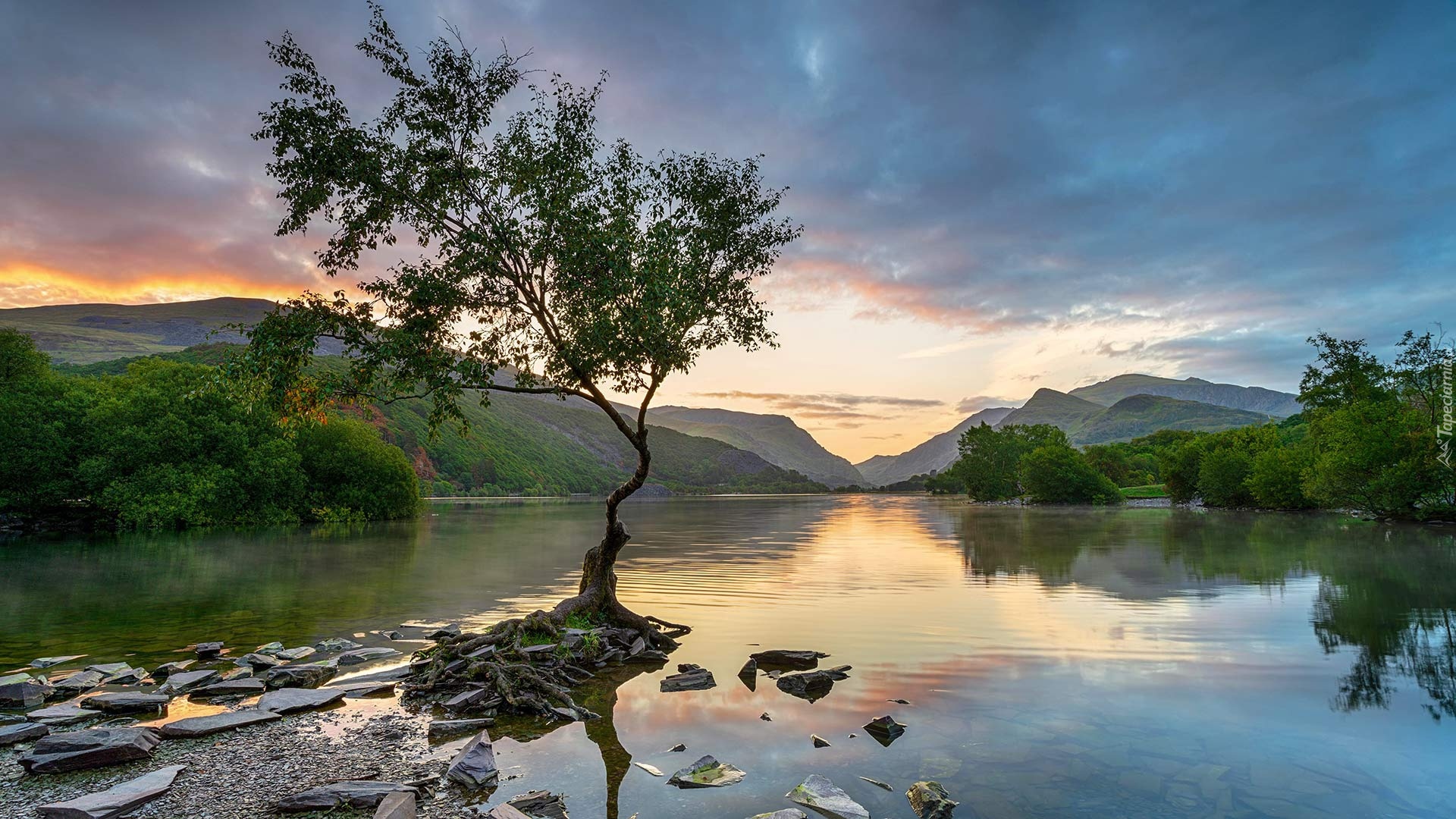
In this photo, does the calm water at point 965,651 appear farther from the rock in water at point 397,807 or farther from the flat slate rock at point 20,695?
the flat slate rock at point 20,695

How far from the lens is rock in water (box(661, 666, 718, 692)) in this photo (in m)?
A: 15.4

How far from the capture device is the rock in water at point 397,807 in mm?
8180

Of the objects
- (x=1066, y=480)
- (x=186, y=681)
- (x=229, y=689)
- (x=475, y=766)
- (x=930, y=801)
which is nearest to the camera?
(x=930, y=801)

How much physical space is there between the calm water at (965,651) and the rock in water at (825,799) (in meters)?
0.25

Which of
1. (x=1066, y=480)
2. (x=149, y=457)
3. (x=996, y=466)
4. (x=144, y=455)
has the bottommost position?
(x=149, y=457)

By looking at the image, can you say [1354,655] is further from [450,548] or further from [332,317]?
[450,548]

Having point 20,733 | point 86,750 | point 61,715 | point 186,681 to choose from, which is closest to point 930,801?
point 86,750

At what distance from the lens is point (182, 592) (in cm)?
2958

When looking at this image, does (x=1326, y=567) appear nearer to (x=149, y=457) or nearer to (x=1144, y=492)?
(x=149, y=457)

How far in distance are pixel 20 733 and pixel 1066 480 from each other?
172 meters

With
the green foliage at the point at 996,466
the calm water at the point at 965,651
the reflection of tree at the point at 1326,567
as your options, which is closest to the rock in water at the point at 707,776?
the calm water at the point at 965,651

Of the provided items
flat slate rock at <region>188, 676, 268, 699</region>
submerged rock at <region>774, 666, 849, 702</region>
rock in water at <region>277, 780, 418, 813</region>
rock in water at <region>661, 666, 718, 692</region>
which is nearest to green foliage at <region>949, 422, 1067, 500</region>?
submerged rock at <region>774, 666, 849, 702</region>

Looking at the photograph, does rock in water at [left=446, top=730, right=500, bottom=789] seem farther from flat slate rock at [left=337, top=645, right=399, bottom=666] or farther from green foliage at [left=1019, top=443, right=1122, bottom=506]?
green foliage at [left=1019, top=443, right=1122, bottom=506]

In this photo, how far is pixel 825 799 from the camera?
365 inches
